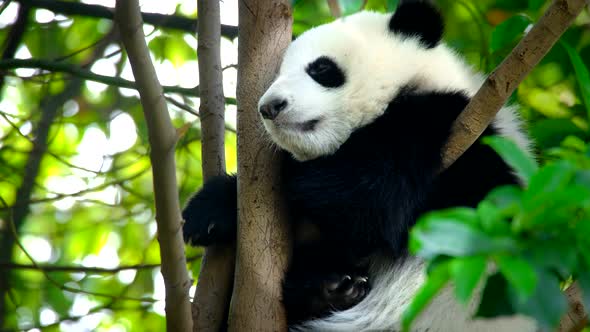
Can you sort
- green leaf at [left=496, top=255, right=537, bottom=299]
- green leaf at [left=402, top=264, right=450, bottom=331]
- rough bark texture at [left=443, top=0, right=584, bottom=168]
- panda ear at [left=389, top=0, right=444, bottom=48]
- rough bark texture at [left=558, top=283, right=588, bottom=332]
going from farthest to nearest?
1. panda ear at [left=389, top=0, right=444, bottom=48]
2. rough bark texture at [left=558, top=283, right=588, bottom=332]
3. rough bark texture at [left=443, top=0, right=584, bottom=168]
4. green leaf at [left=402, top=264, right=450, bottom=331]
5. green leaf at [left=496, top=255, right=537, bottom=299]

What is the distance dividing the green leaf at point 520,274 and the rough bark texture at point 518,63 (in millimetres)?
1101

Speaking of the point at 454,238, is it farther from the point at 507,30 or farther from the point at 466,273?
the point at 507,30

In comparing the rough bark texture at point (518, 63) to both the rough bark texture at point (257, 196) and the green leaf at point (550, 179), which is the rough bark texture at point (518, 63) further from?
the green leaf at point (550, 179)

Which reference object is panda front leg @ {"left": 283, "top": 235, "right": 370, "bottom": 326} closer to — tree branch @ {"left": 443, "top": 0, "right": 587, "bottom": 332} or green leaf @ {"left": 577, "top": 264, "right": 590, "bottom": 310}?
tree branch @ {"left": 443, "top": 0, "right": 587, "bottom": 332}

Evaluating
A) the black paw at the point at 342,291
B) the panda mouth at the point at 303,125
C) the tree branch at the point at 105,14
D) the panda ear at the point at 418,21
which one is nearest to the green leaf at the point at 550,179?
the panda mouth at the point at 303,125

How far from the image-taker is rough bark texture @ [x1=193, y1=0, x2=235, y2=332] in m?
2.84

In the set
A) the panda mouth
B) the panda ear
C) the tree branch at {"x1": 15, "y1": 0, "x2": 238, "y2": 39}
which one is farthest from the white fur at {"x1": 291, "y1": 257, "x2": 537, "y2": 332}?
the tree branch at {"x1": 15, "y1": 0, "x2": 238, "y2": 39}

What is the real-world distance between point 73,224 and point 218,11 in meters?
3.69

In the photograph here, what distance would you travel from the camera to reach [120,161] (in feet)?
17.8

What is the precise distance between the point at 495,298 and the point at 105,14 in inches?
127

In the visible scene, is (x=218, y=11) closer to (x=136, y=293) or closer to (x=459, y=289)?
(x=459, y=289)

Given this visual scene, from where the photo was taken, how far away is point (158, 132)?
6.36 feet

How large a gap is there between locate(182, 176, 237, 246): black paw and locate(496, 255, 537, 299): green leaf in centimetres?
180

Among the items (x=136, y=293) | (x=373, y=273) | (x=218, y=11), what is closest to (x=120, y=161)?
(x=136, y=293)
